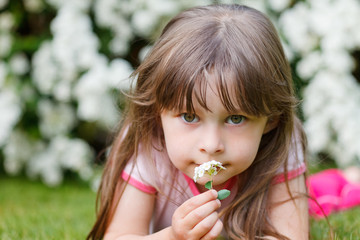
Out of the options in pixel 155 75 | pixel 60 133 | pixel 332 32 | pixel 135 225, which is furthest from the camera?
pixel 60 133

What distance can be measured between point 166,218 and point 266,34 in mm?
774

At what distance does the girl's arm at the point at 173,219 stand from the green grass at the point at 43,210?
0.30 metres

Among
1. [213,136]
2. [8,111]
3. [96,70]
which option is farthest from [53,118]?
[213,136]

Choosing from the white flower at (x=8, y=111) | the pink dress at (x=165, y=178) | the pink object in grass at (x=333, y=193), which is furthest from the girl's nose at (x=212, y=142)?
the white flower at (x=8, y=111)

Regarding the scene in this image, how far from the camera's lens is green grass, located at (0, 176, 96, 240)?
2002 millimetres

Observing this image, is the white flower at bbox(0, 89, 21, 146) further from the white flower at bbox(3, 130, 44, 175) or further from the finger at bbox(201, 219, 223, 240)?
the finger at bbox(201, 219, 223, 240)

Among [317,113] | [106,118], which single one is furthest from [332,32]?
[106,118]

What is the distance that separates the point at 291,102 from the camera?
1.59m

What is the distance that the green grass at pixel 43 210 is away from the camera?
2.00 metres

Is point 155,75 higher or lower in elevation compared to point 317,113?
higher

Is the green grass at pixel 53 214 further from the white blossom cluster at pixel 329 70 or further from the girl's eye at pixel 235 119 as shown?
the white blossom cluster at pixel 329 70

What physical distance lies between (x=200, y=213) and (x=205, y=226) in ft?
0.12

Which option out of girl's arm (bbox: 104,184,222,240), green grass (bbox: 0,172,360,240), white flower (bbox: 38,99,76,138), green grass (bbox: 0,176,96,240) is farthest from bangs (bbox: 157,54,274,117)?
white flower (bbox: 38,99,76,138)

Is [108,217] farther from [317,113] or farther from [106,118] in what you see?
[317,113]
